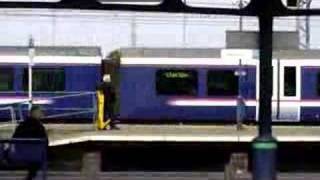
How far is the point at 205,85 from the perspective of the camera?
35281 millimetres

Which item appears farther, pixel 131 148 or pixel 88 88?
pixel 88 88

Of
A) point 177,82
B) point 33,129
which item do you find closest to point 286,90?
point 177,82

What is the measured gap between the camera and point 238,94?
35.0 metres

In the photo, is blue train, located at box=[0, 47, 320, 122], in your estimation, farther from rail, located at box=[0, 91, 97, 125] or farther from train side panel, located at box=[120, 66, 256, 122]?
rail, located at box=[0, 91, 97, 125]

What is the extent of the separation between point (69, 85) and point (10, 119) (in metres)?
4.43

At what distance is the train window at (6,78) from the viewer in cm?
3462

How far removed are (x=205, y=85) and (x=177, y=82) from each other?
1.07 metres

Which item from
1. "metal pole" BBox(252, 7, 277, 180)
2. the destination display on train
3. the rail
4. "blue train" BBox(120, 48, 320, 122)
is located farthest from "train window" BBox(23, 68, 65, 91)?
"metal pole" BBox(252, 7, 277, 180)

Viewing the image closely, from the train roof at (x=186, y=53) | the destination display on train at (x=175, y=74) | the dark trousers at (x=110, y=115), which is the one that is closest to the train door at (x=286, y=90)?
the train roof at (x=186, y=53)

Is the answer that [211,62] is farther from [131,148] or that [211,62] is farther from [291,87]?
[131,148]

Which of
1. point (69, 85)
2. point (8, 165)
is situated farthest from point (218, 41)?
point (8, 165)

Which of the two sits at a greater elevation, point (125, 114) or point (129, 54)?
point (129, 54)

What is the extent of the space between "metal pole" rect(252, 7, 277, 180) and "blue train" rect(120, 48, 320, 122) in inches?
1004

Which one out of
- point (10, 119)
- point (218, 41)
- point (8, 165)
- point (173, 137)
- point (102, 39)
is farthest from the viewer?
point (102, 39)
